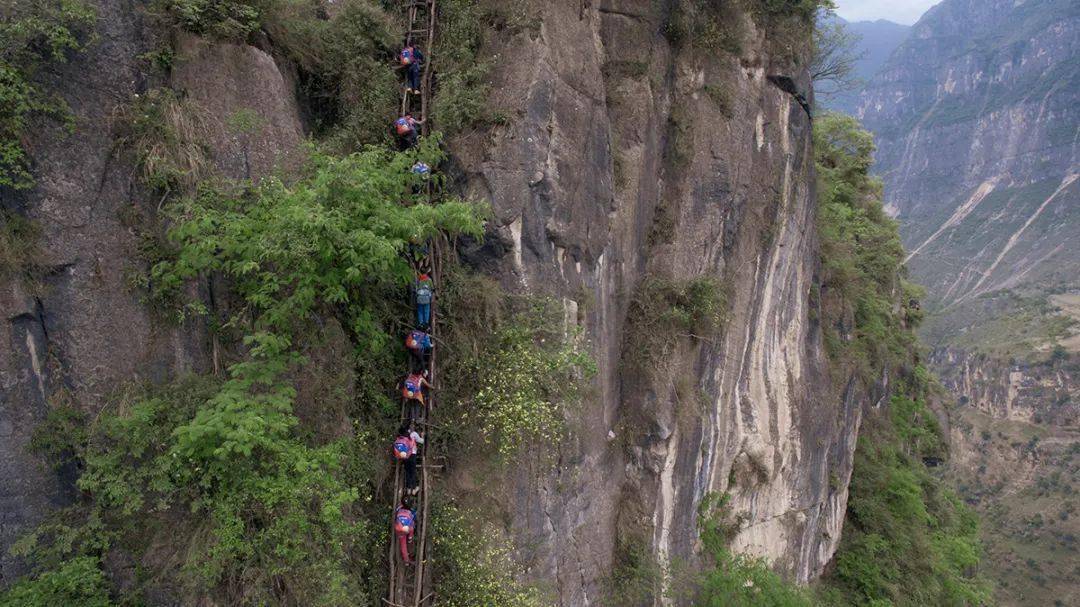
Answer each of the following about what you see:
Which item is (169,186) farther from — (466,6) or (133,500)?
(466,6)

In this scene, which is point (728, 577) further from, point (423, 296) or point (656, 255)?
point (423, 296)

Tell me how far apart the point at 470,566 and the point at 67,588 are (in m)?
3.98

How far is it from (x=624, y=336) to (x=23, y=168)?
26.6 feet

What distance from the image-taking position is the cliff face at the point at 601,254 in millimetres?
6027

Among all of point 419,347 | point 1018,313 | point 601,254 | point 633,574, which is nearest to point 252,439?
point 419,347

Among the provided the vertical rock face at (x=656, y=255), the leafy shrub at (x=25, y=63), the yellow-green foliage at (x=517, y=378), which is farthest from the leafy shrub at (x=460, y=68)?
the leafy shrub at (x=25, y=63)

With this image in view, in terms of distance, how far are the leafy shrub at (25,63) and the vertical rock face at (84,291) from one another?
16 centimetres

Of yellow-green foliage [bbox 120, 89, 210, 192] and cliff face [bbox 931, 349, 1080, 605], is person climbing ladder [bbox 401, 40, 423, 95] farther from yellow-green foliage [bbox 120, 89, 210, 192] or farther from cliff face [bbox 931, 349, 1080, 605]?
cliff face [bbox 931, 349, 1080, 605]

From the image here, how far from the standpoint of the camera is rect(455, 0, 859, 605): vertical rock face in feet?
26.4

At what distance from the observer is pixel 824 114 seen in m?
23.5

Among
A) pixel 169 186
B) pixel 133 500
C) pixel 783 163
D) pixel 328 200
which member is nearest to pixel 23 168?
pixel 169 186

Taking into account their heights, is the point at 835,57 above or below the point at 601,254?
above

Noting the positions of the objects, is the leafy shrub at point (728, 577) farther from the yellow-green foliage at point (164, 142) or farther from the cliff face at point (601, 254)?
the yellow-green foliage at point (164, 142)

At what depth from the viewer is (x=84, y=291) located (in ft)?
19.9
